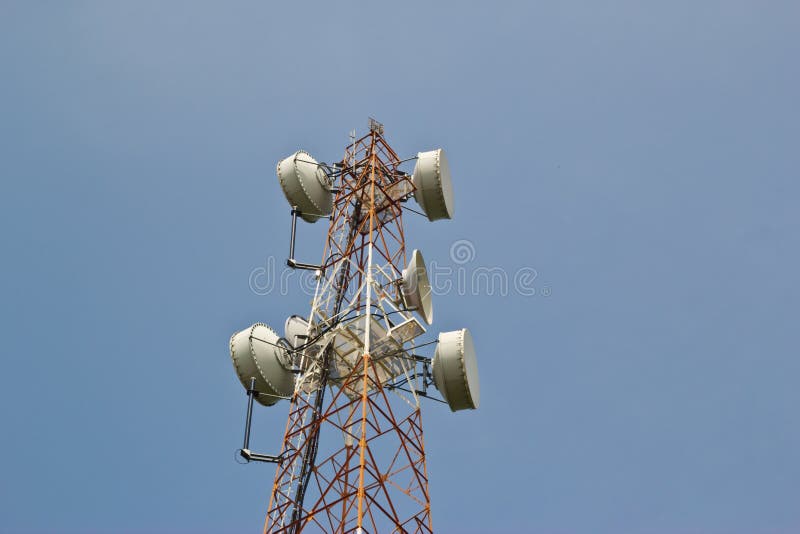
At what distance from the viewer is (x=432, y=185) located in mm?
34094

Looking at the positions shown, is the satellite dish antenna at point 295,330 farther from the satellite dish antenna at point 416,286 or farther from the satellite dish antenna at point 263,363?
the satellite dish antenna at point 416,286

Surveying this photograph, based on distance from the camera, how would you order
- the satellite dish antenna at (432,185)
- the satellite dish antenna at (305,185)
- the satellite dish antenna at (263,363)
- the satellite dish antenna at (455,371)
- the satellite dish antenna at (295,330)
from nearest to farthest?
the satellite dish antenna at (455,371)
the satellite dish antenna at (263,363)
the satellite dish antenna at (295,330)
the satellite dish antenna at (432,185)
the satellite dish antenna at (305,185)

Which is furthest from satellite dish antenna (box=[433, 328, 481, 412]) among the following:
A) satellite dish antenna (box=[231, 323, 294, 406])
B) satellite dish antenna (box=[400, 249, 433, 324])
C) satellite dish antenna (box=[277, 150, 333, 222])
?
satellite dish antenna (box=[277, 150, 333, 222])

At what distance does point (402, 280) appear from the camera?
101ft

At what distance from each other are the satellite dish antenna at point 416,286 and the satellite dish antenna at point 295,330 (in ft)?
11.8

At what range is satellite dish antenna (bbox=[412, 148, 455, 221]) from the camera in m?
34.1

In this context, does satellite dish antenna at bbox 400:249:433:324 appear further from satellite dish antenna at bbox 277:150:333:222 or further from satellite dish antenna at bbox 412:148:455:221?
satellite dish antenna at bbox 277:150:333:222

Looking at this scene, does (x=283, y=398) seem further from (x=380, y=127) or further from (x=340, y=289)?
(x=380, y=127)

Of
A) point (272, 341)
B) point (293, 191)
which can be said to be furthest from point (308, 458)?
point (293, 191)

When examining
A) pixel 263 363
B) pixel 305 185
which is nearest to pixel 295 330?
pixel 263 363

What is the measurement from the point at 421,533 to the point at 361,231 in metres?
11.5

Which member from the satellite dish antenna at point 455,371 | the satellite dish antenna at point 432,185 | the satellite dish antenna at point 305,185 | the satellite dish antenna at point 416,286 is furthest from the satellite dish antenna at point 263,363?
the satellite dish antenna at point 432,185

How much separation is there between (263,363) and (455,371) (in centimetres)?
633

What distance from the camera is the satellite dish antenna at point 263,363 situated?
29422 millimetres
